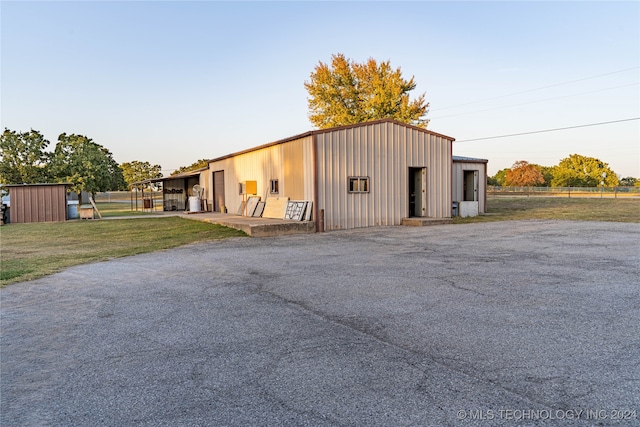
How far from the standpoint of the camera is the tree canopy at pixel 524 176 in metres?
79.4

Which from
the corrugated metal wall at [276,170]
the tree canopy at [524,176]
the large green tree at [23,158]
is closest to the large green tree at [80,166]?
the large green tree at [23,158]

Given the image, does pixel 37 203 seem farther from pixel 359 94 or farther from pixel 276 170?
pixel 359 94

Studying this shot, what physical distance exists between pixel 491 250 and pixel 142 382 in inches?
337

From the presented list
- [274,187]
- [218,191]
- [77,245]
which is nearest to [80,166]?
[218,191]

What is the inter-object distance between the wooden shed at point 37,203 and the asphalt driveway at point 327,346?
18.0 meters

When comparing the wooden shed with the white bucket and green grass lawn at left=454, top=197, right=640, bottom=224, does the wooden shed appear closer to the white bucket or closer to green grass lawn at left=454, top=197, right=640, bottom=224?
the white bucket

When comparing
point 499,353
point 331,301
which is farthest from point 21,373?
point 499,353

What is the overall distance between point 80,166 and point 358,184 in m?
37.7

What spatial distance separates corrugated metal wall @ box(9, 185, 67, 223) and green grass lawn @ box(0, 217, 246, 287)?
7085 mm

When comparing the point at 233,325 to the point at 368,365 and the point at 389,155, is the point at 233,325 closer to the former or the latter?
the point at 368,365

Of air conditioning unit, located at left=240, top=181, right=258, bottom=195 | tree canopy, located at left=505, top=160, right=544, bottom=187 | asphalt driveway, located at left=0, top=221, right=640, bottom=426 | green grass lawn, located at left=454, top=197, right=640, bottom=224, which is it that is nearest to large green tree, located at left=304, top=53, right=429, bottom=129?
green grass lawn, located at left=454, top=197, right=640, bottom=224

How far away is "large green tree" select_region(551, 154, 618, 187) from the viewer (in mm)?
77938

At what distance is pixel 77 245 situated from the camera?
40.9 feet

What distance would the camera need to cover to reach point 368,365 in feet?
11.5
